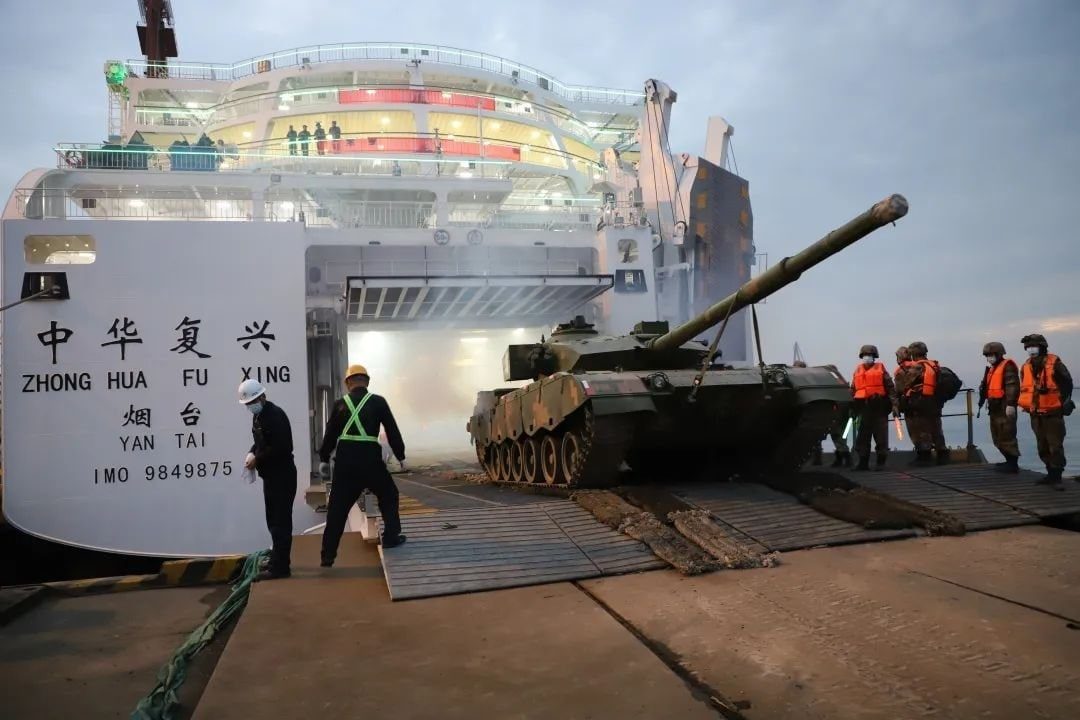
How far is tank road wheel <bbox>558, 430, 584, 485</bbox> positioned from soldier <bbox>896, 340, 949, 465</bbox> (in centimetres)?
423

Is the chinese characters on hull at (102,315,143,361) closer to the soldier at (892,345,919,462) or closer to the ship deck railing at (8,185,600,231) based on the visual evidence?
the ship deck railing at (8,185,600,231)

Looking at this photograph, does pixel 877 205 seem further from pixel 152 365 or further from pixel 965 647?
pixel 152 365

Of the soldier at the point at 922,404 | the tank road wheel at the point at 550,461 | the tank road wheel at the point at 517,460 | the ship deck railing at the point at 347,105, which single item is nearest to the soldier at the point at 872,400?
the soldier at the point at 922,404

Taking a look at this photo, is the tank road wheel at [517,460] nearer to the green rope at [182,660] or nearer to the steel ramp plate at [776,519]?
the steel ramp plate at [776,519]

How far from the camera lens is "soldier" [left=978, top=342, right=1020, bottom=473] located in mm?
7527

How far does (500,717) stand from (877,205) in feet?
14.4

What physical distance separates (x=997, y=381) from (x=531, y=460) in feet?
16.4

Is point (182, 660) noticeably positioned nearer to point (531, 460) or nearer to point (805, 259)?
point (805, 259)

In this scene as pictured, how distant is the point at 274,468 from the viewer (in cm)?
535

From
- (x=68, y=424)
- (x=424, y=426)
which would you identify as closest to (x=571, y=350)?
(x=68, y=424)

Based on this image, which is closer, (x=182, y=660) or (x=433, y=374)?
(x=182, y=660)

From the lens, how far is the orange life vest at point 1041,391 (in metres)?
7.04

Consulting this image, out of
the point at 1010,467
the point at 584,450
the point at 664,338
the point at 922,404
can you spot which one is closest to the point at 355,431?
the point at 584,450

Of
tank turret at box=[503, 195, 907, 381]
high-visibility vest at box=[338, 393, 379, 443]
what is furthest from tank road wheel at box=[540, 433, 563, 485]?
high-visibility vest at box=[338, 393, 379, 443]
